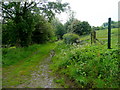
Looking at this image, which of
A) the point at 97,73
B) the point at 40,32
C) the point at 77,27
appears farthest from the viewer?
the point at 40,32

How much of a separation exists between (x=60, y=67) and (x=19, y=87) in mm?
2271

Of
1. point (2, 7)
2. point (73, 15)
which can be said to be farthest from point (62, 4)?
point (73, 15)

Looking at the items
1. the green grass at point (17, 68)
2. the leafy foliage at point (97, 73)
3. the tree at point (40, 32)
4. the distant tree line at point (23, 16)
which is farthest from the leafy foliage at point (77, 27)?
the leafy foliage at point (97, 73)

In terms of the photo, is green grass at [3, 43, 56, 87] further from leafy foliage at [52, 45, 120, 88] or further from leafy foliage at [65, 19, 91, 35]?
leafy foliage at [65, 19, 91, 35]

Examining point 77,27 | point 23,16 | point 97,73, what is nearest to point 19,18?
point 23,16

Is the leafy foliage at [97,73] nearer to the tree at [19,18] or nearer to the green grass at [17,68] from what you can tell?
the green grass at [17,68]

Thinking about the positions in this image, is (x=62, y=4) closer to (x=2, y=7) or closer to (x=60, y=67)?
(x=2, y=7)

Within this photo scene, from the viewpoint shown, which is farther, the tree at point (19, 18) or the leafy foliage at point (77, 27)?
the leafy foliage at point (77, 27)

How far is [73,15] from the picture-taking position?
70.1 ft

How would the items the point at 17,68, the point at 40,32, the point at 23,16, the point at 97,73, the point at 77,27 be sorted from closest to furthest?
the point at 97,73 < the point at 17,68 < the point at 23,16 < the point at 77,27 < the point at 40,32

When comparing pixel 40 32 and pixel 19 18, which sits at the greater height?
pixel 19 18

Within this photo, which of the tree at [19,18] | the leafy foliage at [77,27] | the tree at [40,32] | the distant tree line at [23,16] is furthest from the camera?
the tree at [40,32]

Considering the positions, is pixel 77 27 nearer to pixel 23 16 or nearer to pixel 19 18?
pixel 23 16

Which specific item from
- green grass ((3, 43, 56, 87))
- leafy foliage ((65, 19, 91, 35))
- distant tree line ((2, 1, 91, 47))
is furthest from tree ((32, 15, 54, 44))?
green grass ((3, 43, 56, 87))
